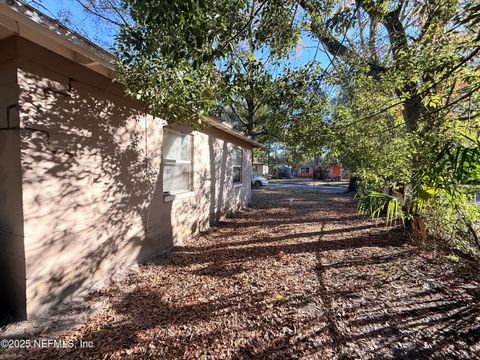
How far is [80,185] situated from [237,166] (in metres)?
6.67

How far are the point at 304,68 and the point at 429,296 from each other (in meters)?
3.91

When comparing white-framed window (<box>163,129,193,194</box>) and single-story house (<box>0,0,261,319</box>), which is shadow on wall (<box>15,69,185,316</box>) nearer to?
single-story house (<box>0,0,261,319</box>)

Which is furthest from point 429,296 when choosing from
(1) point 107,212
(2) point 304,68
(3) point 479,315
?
(1) point 107,212

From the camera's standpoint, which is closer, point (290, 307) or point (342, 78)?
point (290, 307)

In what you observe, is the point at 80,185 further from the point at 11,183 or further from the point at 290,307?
the point at 290,307

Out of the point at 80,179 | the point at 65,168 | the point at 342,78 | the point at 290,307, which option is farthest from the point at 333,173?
the point at 65,168

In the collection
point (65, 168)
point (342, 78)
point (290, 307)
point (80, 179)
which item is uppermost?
point (342, 78)

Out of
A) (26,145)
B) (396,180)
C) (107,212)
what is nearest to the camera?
(26,145)

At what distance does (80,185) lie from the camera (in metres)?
2.89

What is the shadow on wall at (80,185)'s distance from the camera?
2.41m

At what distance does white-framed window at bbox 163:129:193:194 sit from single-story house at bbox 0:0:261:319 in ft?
1.16

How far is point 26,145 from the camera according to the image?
7.66 ft

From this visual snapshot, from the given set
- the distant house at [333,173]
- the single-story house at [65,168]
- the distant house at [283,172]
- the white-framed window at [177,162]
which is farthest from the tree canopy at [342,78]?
the distant house at [283,172]

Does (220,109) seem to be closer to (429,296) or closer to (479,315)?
(429,296)
